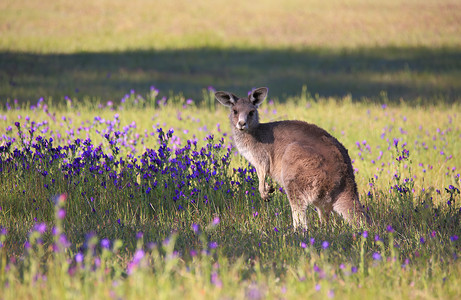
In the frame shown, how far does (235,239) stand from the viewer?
5.24m

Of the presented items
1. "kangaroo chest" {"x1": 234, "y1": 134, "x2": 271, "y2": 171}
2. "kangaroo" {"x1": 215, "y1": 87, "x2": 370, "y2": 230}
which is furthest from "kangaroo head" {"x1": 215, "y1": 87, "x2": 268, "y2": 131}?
"kangaroo chest" {"x1": 234, "y1": 134, "x2": 271, "y2": 171}

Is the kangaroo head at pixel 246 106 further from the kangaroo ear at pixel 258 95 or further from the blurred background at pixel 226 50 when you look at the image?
the blurred background at pixel 226 50

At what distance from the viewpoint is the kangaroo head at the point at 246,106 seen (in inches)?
250

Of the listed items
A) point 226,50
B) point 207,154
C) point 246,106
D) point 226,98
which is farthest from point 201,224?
point 226,50

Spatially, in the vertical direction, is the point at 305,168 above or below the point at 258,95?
below

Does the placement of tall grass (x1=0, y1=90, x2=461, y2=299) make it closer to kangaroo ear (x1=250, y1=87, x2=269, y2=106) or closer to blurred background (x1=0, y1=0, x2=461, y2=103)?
kangaroo ear (x1=250, y1=87, x2=269, y2=106)

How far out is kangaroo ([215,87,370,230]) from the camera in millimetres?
5473

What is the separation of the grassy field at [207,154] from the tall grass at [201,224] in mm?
28

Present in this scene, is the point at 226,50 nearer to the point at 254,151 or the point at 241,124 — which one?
the point at 254,151

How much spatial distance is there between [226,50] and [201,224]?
1487cm

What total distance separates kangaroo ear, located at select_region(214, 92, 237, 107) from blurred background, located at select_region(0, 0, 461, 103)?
594 centimetres

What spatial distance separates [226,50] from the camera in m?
19.9

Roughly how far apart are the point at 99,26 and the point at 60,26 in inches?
62.8

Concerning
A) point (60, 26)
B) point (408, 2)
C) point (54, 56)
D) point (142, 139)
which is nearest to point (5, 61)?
point (54, 56)
